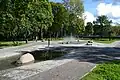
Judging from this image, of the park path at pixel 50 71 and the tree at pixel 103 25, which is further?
the tree at pixel 103 25

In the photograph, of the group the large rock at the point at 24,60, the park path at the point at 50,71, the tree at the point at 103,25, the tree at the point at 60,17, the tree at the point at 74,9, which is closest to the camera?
the park path at the point at 50,71

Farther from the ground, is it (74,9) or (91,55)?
(74,9)

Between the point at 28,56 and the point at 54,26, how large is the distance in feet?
227

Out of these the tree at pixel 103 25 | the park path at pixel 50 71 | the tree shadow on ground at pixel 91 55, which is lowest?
the tree shadow on ground at pixel 91 55

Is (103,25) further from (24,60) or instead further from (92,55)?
(24,60)

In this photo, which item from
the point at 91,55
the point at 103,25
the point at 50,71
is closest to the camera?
the point at 50,71

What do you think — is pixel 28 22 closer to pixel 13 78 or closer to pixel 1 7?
pixel 1 7

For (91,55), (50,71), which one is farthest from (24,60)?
(91,55)

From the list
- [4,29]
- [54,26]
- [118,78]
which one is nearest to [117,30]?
[54,26]

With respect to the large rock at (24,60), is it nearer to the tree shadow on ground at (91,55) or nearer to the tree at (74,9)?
the tree shadow on ground at (91,55)

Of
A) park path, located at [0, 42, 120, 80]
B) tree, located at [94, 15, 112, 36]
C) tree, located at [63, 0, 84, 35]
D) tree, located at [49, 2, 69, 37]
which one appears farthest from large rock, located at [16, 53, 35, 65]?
tree, located at [94, 15, 112, 36]

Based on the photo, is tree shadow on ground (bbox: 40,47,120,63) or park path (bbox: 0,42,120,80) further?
tree shadow on ground (bbox: 40,47,120,63)

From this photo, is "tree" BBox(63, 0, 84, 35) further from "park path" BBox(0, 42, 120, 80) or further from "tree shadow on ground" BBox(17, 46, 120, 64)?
"park path" BBox(0, 42, 120, 80)

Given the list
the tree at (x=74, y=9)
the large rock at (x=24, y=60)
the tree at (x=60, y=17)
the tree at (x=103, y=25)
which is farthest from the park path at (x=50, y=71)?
the tree at (x=103, y=25)
